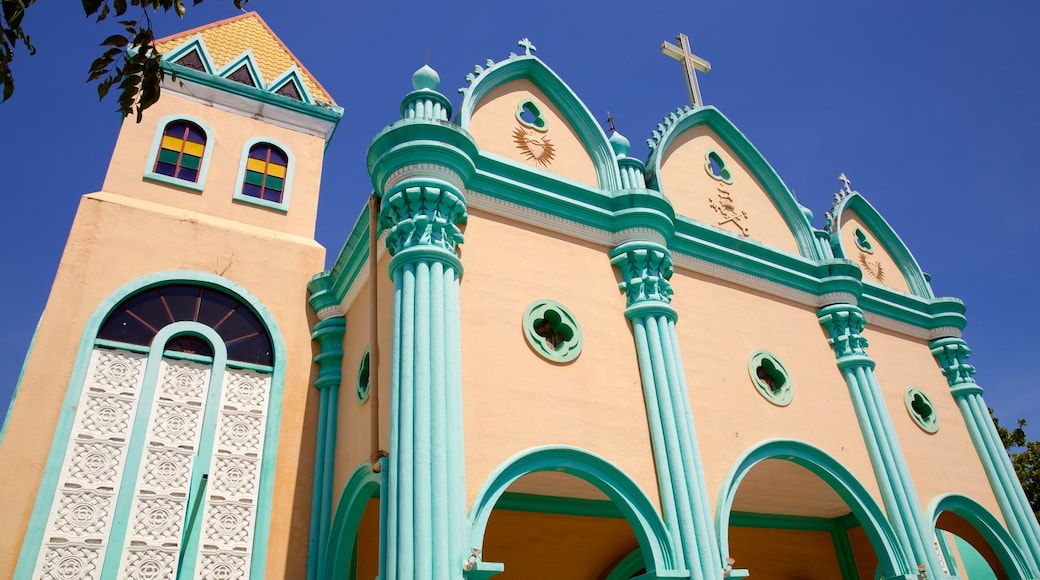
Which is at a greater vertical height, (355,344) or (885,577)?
(355,344)

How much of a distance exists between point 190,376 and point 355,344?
7.29 ft

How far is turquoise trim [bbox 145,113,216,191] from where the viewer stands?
37.2 feet

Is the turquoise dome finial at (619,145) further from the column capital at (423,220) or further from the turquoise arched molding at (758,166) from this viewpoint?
the column capital at (423,220)

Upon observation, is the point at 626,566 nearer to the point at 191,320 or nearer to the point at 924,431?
the point at 924,431

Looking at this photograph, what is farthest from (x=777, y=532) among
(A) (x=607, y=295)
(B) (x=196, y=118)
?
(B) (x=196, y=118)

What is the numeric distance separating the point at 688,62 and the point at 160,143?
953 centimetres

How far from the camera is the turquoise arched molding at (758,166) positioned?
1284 cm

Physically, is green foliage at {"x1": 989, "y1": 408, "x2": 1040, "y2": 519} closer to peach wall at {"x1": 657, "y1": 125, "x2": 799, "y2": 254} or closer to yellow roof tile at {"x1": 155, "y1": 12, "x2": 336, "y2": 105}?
peach wall at {"x1": 657, "y1": 125, "x2": 799, "y2": 254}

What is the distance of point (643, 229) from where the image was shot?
33.6 feet

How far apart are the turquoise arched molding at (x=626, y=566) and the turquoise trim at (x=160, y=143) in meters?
8.80

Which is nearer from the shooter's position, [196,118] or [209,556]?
[209,556]

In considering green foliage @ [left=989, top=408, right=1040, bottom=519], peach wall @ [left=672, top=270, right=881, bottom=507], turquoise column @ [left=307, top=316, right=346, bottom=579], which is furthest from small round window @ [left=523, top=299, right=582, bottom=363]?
green foliage @ [left=989, top=408, right=1040, bottom=519]

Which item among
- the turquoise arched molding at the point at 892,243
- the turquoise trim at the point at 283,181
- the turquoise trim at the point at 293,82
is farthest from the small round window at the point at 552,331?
the turquoise arched molding at the point at 892,243

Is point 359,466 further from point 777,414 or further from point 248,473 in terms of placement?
point 777,414
